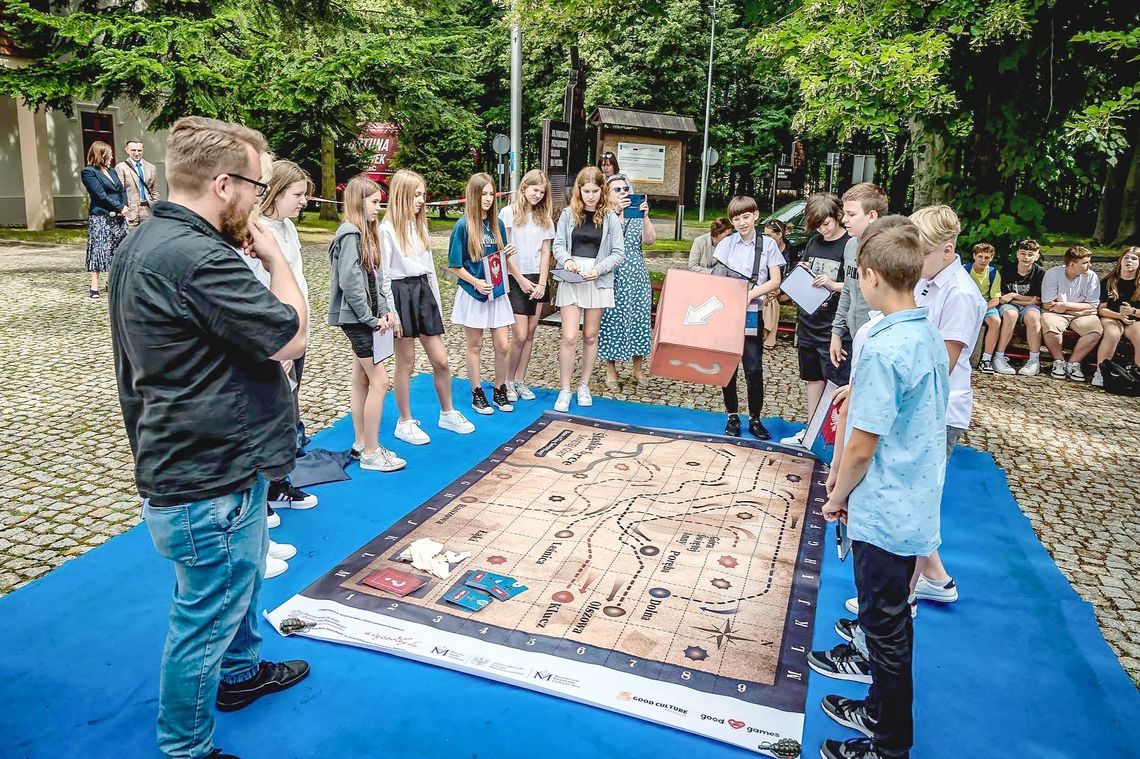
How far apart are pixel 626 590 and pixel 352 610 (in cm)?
127

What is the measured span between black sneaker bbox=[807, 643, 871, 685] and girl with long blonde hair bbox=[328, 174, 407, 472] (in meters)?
3.01

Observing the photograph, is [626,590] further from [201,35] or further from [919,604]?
[201,35]

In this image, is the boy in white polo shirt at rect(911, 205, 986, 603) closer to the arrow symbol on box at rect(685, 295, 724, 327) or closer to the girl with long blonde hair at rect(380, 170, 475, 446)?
the arrow symbol on box at rect(685, 295, 724, 327)

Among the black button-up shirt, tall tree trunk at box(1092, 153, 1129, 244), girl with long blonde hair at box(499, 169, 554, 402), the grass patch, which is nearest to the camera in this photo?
the black button-up shirt

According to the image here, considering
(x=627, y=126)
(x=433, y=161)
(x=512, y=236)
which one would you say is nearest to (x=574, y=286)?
(x=512, y=236)

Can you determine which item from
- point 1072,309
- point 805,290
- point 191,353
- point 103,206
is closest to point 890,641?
point 191,353

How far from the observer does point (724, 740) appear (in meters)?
2.92

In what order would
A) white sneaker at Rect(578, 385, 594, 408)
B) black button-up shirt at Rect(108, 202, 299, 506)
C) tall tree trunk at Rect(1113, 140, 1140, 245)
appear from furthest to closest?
tall tree trunk at Rect(1113, 140, 1140, 245), white sneaker at Rect(578, 385, 594, 408), black button-up shirt at Rect(108, 202, 299, 506)

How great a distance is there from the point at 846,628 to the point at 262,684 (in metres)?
2.43

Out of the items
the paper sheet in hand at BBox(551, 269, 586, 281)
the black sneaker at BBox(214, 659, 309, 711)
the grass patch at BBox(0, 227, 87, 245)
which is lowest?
the black sneaker at BBox(214, 659, 309, 711)

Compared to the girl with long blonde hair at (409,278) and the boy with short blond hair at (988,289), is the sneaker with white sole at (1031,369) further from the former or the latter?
the girl with long blonde hair at (409,278)

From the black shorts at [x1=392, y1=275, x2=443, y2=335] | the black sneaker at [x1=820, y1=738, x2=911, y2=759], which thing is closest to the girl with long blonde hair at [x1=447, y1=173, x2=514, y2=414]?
the black shorts at [x1=392, y1=275, x2=443, y2=335]

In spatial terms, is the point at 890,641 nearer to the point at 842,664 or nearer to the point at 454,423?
the point at 842,664

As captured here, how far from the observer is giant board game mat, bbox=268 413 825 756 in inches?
127
